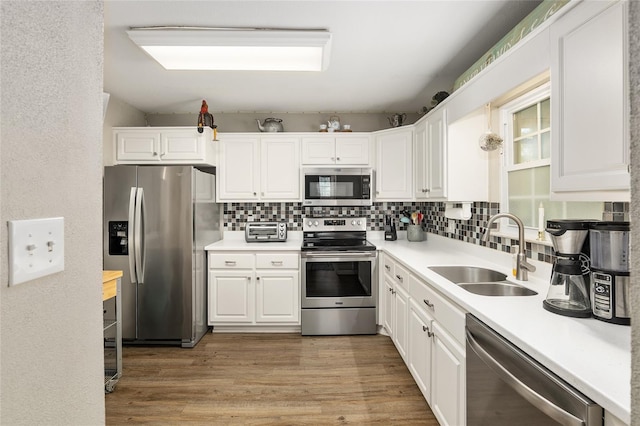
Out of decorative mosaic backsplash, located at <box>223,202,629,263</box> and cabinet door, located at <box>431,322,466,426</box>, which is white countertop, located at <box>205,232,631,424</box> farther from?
decorative mosaic backsplash, located at <box>223,202,629,263</box>

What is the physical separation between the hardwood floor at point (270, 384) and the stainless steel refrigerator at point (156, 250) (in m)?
0.21

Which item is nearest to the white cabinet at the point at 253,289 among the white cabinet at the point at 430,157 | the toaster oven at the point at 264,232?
the toaster oven at the point at 264,232

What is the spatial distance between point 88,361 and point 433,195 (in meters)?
2.63

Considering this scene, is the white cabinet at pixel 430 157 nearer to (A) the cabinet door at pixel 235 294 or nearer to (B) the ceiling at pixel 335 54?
(B) the ceiling at pixel 335 54

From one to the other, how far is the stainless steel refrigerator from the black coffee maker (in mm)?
2039

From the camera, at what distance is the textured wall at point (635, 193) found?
0.34 metres

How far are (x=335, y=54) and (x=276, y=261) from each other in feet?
6.25

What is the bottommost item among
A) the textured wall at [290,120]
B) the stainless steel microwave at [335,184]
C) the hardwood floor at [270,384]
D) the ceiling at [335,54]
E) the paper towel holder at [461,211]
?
the hardwood floor at [270,384]

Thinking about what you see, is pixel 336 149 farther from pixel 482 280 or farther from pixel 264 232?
pixel 482 280

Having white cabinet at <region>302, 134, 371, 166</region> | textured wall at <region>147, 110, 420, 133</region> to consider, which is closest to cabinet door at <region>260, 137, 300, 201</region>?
white cabinet at <region>302, 134, 371, 166</region>

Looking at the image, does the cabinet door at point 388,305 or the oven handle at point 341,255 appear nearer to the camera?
the cabinet door at point 388,305

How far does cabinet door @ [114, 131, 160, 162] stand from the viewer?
135 inches

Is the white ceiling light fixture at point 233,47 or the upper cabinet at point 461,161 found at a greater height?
the white ceiling light fixture at point 233,47

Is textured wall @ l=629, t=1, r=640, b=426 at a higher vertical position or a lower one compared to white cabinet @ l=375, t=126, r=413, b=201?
lower
